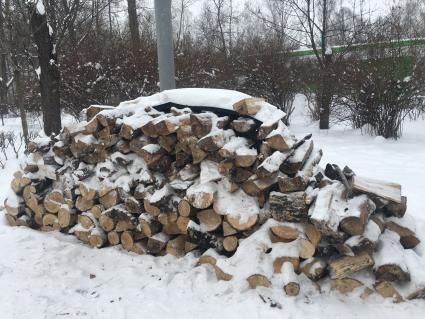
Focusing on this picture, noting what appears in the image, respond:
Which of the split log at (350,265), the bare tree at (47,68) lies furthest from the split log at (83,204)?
the bare tree at (47,68)

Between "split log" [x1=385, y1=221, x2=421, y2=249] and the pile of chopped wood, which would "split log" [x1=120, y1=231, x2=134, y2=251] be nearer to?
the pile of chopped wood

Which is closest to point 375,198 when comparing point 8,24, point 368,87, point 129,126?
point 129,126

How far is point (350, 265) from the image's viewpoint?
9.40 feet

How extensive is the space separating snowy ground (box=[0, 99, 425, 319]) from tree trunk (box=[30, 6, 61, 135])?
4.28 m

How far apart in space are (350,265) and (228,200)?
1.04 metres

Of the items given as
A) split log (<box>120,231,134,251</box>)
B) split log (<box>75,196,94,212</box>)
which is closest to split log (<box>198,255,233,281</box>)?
split log (<box>120,231,134,251</box>)

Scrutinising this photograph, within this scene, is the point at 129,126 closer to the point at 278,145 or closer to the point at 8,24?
the point at 278,145

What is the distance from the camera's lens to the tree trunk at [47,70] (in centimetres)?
789

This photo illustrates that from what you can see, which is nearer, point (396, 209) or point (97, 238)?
point (396, 209)

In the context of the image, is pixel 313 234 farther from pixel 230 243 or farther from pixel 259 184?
pixel 230 243

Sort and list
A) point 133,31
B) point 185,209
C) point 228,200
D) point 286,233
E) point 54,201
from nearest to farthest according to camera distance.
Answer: point 286,233, point 228,200, point 185,209, point 54,201, point 133,31

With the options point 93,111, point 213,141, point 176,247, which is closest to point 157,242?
point 176,247

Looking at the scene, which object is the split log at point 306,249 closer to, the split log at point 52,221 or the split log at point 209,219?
the split log at point 209,219

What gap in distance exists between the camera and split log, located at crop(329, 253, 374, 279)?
2850 mm
